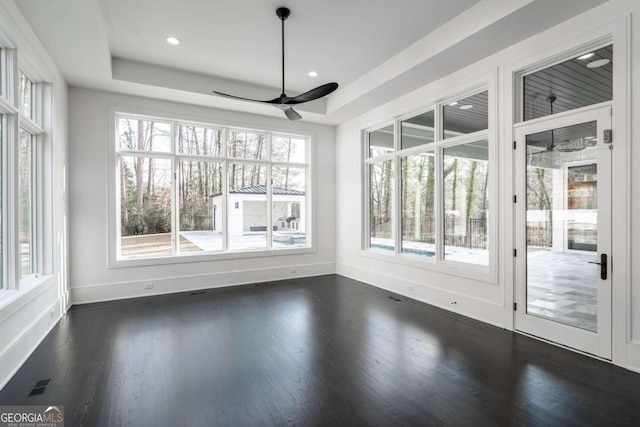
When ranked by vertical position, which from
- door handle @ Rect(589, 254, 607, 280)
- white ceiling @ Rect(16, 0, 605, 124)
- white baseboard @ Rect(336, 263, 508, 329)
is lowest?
white baseboard @ Rect(336, 263, 508, 329)

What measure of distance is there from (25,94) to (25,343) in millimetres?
2762

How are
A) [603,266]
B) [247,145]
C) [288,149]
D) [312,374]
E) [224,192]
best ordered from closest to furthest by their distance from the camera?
1. [312,374]
2. [603,266]
3. [224,192]
4. [247,145]
5. [288,149]

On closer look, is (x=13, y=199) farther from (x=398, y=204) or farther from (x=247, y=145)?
(x=398, y=204)

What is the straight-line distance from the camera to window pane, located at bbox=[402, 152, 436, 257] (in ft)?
16.8

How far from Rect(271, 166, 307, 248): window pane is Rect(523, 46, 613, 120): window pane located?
4.36 metres

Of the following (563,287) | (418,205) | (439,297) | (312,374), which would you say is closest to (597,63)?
(563,287)

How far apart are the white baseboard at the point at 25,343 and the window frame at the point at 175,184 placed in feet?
4.43

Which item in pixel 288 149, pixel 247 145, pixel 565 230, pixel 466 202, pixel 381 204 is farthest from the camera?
pixel 288 149

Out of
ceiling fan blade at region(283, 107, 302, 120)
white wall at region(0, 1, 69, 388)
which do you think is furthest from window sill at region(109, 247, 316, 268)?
ceiling fan blade at region(283, 107, 302, 120)

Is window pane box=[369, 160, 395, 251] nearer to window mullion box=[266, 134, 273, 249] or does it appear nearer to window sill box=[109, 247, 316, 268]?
window sill box=[109, 247, 316, 268]
